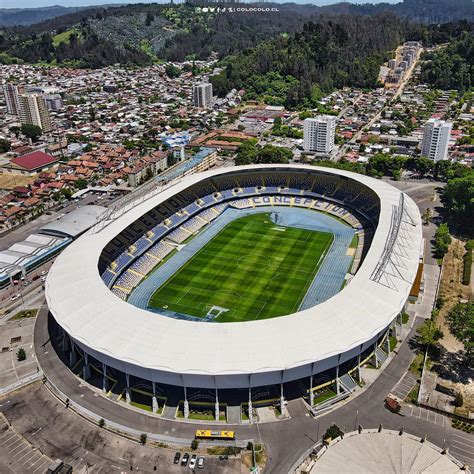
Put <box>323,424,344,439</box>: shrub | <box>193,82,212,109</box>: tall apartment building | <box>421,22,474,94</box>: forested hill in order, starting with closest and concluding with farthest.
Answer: <box>323,424,344,439</box>: shrub, <box>193,82,212,109</box>: tall apartment building, <box>421,22,474,94</box>: forested hill

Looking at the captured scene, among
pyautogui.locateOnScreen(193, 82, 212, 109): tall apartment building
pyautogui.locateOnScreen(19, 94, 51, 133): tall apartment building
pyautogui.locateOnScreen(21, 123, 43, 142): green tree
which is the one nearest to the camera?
pyautogui.locateOnScreen(21, 123, 43, 142): green tree

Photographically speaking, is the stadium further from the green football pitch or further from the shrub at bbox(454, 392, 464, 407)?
the shrub at bbox(454, 392, 464, 407)

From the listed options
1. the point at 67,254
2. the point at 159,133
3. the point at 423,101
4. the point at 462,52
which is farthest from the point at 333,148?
the point at 462,52

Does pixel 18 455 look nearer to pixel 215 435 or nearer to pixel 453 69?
pixel 215 435

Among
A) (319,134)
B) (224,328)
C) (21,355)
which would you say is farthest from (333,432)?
(319,134)

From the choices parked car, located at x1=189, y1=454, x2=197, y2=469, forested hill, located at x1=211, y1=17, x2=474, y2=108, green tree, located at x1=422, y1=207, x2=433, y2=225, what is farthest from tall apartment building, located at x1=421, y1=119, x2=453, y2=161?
parked car, located at x1=189, y1=454, x2=197, y2=469
